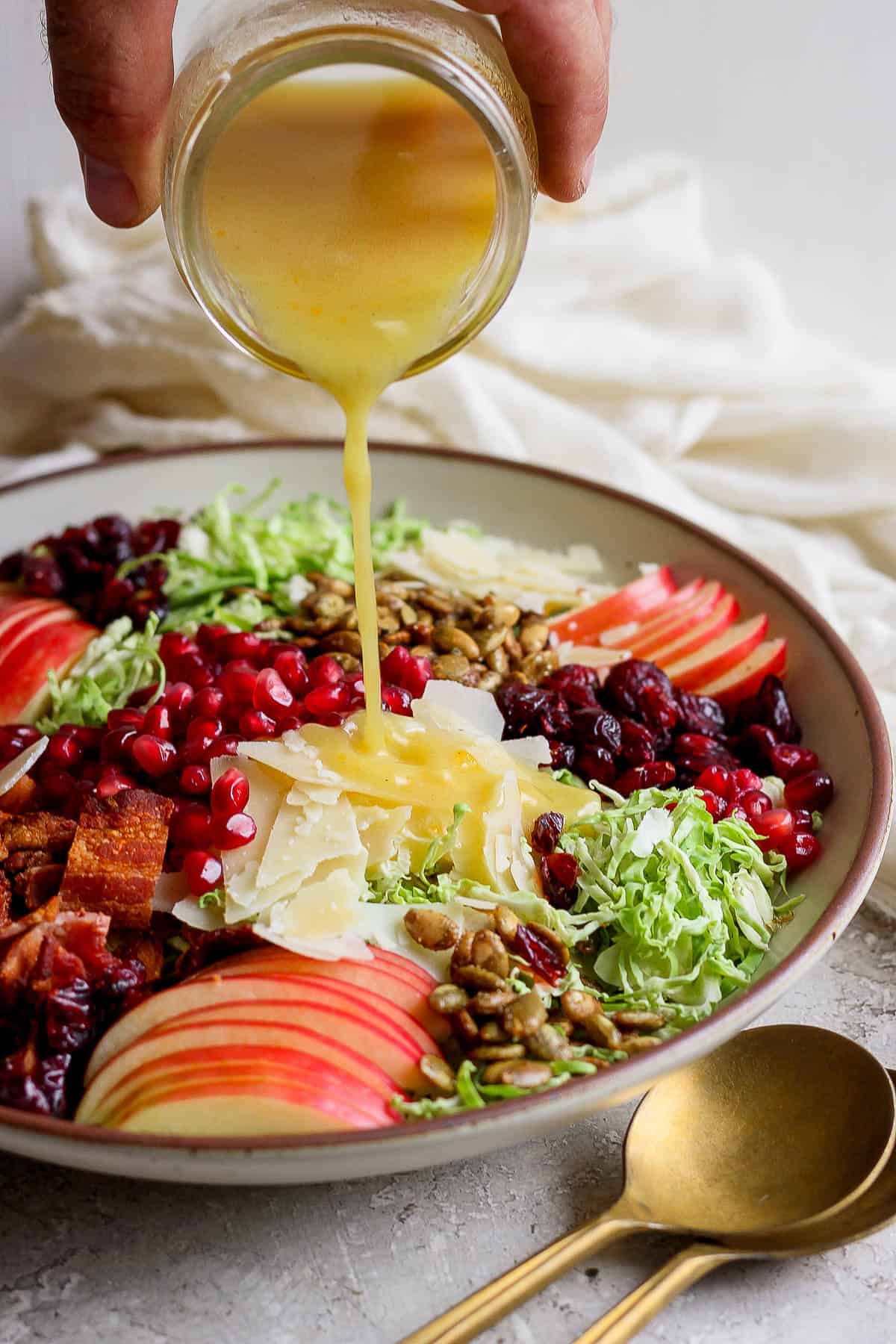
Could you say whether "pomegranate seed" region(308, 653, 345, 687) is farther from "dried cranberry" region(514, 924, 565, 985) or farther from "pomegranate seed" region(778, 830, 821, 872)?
"pomegranate seed" region(778, 830, 821, 872)

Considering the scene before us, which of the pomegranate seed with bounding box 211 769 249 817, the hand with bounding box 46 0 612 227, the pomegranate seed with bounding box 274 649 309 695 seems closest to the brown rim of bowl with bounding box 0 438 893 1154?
the pomegranate seed with bounding box 211 769 249 817

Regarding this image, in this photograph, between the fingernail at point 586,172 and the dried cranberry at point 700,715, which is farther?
the dried cranberry at point 700,715

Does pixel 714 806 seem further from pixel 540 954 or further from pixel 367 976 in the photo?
pixel 367 976

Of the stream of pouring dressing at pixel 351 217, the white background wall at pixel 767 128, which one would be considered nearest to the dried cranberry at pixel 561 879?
the stream of pouring dressing at pixel 351 217

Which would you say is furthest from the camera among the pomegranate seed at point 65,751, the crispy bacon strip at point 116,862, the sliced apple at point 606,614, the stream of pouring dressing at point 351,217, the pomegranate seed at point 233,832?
the sliced apple at point 606,614

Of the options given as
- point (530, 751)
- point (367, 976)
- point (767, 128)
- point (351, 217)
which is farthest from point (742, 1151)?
point (767, 128)

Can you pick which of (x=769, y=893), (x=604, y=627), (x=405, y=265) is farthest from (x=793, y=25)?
(x=769, y=893)

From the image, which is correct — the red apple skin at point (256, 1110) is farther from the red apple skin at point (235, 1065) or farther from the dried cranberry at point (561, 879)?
the dried cranberry at point (561, 879)
